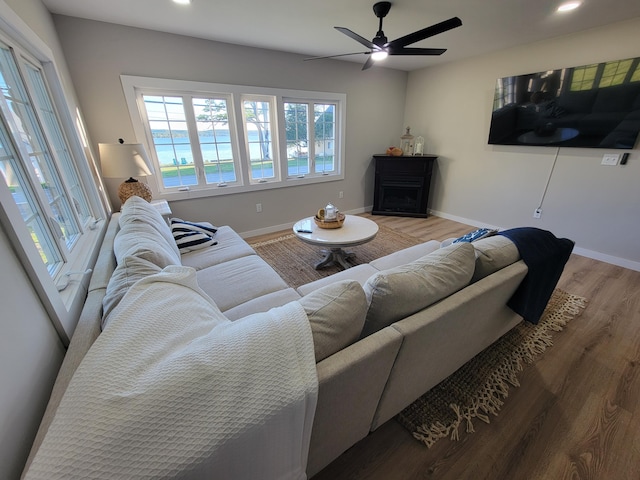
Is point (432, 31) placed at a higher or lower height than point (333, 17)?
lower

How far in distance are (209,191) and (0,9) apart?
6.85ft

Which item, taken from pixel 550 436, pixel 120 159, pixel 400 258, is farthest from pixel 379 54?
pixel 550 436

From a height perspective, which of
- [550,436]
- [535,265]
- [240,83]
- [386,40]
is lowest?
[550,436]

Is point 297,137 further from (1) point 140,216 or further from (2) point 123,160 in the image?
(1) point 140,216

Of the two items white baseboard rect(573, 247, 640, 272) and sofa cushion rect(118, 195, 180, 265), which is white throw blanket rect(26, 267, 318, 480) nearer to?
sofa cushion rect(118, 195, 180, 265)

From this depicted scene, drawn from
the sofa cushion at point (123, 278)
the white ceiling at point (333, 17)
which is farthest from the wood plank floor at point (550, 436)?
the white ceiling at point (333, 17)

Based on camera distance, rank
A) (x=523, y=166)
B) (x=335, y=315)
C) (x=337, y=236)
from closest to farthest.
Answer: (x=335, y=315) → (x=337, y=236) → (x=523, y=166)

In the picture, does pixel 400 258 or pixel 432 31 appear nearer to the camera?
pixel 432 31

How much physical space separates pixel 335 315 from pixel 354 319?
85mm

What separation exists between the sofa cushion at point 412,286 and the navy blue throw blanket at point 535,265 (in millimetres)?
495

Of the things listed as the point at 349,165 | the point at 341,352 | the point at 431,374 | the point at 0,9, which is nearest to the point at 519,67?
the point at 349,165

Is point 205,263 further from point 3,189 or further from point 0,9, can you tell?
point 0,9

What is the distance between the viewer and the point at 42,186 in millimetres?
1409

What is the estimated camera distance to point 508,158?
11.2ft
